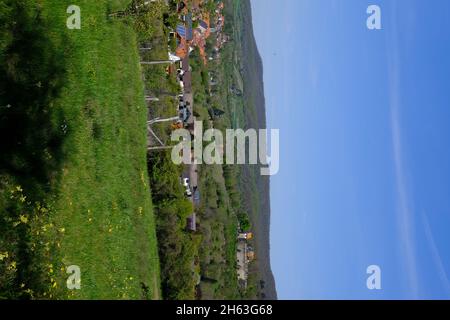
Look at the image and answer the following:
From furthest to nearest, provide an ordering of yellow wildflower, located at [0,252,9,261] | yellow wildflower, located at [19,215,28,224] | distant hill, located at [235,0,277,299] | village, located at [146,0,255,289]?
distant hill, located at [235,0,277,299]
village, located at [146,0,255,289]
yellow wildflower, located at [19,215,28,224]
yellow wildflower, located at [0,252,9,261]

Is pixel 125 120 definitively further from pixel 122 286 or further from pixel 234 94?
pixel 234 94

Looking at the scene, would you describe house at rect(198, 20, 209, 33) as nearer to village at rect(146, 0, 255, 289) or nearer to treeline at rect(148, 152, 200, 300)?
village at rect(146, 0, 255, 289)

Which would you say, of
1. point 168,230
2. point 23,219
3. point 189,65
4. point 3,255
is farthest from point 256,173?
point 3,255

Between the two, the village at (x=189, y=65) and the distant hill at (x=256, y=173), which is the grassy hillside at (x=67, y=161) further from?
the distant hill at (x=256, y=173)

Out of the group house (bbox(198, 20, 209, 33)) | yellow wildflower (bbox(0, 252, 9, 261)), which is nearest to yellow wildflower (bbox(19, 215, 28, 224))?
yellow wildflower (bbox(0, 252, 9, 261))
